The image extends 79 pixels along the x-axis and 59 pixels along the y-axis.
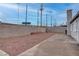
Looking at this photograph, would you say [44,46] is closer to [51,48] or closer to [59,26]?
[51,48]

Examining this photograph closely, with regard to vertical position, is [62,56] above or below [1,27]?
below

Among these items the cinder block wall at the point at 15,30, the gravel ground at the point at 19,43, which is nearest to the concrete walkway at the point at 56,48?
the gravel ground at the point at 19,43

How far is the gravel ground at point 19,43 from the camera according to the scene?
5.55 metres

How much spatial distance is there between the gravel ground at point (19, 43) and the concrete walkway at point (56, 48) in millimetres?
131

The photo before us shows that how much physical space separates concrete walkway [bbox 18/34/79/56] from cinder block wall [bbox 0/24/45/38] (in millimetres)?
376

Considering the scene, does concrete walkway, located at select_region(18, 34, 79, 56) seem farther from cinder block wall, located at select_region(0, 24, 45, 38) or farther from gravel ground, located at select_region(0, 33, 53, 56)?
cinder block wall, located at select_region(0, 24, 45, 38)

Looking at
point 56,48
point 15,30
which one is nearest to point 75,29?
point 56,48

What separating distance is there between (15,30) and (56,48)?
3.68 feet

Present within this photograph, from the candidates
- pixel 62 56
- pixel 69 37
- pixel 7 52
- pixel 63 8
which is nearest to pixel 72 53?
pixel 62 56

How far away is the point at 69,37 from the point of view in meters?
6.02

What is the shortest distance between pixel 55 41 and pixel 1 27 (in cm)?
138

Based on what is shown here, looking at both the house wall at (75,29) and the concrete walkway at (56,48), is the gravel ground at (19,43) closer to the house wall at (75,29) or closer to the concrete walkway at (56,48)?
the concrete walkway at (56,48)

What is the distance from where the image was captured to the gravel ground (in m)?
5.55

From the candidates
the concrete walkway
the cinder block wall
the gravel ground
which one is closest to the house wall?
the concrete walkway
